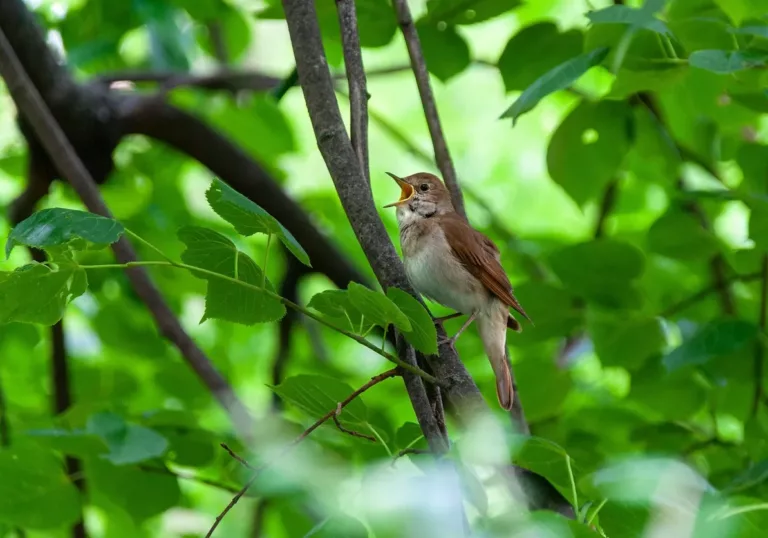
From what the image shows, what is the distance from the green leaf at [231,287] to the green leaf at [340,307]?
0.07 metres

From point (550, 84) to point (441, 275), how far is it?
4.45 feet

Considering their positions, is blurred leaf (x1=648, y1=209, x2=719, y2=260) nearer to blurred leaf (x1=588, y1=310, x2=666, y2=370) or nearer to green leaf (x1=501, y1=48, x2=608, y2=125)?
blurred leaf (x1=588, y1=310, x2=666, y2=370)

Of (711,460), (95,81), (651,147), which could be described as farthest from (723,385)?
(95,81)

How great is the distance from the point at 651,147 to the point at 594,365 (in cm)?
353

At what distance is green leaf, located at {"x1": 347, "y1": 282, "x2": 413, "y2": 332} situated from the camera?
1.62 metres

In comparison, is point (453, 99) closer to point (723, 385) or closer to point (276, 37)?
point (276, 37)

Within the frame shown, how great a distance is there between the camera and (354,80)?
2.20 m

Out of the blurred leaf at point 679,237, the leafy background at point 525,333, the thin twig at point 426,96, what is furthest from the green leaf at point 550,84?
the blurred leaf at point 679,237

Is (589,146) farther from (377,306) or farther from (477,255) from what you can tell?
(377,306)

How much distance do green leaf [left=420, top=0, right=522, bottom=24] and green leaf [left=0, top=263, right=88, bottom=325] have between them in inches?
64.3

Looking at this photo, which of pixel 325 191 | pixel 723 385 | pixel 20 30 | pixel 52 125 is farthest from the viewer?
pixel 325 191

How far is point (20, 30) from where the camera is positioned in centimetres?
418

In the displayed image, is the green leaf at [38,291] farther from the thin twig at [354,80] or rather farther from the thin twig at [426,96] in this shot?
the thin twig at [426,96]

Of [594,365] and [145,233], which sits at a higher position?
[145,233]
